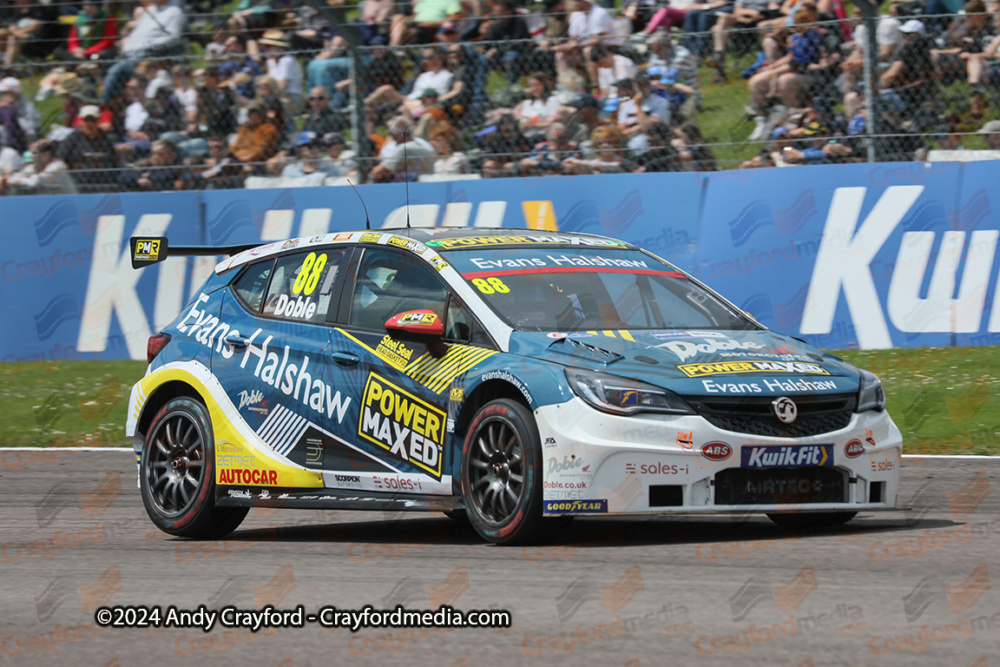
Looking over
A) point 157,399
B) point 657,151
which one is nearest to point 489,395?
point 157,399

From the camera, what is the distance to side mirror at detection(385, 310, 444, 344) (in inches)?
266

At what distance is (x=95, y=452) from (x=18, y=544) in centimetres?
458

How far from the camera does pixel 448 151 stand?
14.2 metres

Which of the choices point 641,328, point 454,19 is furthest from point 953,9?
point 641,328

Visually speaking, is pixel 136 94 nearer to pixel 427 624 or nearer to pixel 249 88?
pixel 249 88

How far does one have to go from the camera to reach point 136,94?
1547cm

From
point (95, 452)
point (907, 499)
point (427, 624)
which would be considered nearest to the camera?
point (427, 624)

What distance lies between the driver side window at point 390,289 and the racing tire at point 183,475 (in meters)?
1.11

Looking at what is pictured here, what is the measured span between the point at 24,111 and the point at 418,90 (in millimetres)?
4701

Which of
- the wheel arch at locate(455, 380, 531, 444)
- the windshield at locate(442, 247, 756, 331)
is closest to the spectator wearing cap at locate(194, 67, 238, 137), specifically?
the windshield at locate(442, 247, 756, 331)

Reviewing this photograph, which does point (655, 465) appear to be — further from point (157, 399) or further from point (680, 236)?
point (680, 236)

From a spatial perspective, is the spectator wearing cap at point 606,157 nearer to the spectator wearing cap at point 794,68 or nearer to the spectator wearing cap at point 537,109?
the spectator wearing cap at point 537,109

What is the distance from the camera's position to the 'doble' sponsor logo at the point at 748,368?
6.38 m

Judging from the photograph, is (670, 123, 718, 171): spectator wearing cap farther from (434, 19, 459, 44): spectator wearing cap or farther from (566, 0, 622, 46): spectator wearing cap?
(434, 19, 459, 44): spectator wearing cap
